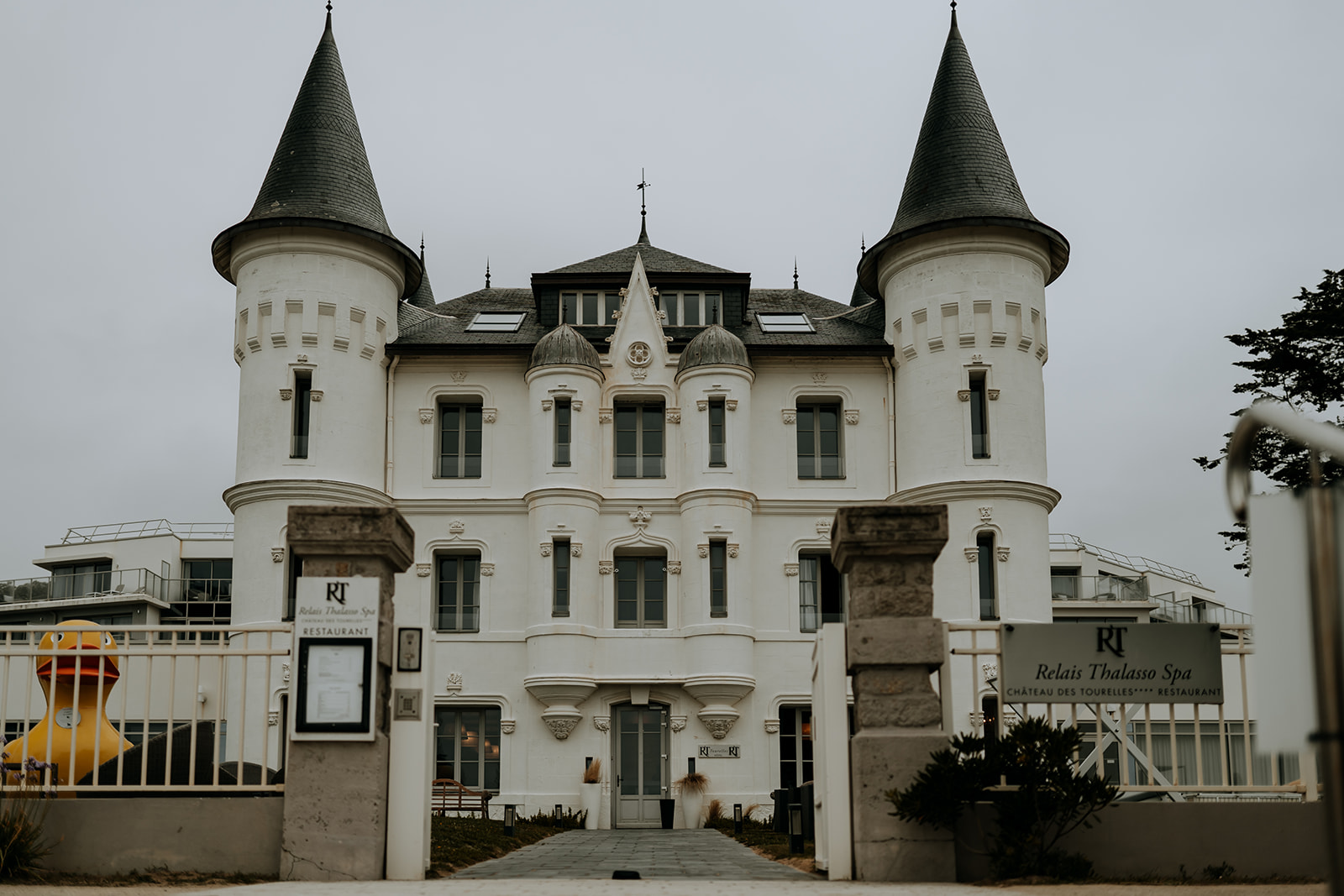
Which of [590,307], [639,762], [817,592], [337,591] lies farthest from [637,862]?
[590,307]

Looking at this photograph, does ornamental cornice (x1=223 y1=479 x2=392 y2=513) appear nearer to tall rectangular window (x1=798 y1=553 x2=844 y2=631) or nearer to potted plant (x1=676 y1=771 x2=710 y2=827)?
potted plant (x1=676 y1=771 x2=710 y2=827)

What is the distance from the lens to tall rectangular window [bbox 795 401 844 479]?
32219mm

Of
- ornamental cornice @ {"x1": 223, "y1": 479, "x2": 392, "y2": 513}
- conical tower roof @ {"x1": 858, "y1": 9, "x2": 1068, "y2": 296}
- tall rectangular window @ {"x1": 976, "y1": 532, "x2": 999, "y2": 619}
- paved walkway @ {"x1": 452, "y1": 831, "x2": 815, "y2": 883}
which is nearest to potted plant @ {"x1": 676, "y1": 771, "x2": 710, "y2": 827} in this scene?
tall rectangular window @ {"x1": 976, "y1": 532, "x2": 999, "y2": 619}

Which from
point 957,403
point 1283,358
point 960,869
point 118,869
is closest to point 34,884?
point 118,869

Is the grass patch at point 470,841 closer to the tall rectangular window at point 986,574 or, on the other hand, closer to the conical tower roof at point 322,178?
the tall rectangular window at point 986,574

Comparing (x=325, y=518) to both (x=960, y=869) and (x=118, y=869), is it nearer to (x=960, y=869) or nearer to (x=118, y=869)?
(x=118, y=869)

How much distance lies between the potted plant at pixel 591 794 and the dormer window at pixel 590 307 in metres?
10.6

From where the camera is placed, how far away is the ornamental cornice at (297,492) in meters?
30.2

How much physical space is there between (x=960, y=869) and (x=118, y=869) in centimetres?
659

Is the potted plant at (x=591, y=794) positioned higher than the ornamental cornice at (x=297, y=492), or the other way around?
the ornamental cornice at (x=297, y=492)

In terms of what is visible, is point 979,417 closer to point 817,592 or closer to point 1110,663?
point 817,592

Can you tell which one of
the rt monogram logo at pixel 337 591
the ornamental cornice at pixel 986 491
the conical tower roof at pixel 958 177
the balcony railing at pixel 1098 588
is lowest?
the rt monogram logo at pixel 337 591

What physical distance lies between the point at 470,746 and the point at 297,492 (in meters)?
6.57

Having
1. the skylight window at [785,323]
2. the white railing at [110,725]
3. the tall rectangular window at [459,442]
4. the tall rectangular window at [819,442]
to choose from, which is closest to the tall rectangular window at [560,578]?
the tall rectangular window at [459,442]
